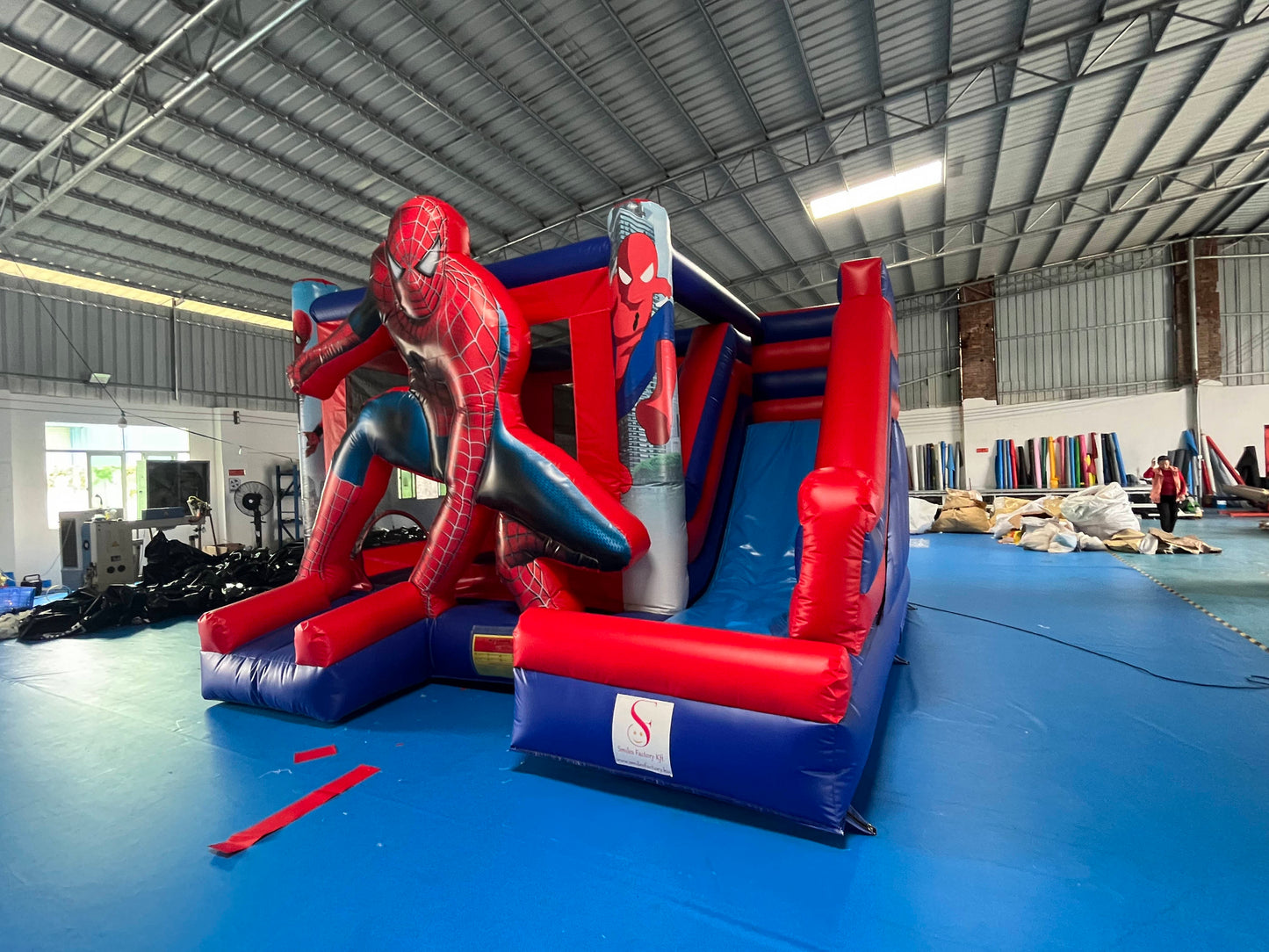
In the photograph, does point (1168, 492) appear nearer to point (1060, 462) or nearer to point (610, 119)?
point (1060, 462)

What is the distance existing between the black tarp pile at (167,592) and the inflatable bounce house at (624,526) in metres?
2.74

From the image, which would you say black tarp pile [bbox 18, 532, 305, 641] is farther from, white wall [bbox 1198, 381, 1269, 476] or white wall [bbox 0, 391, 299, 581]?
white wall [bbox 1198, 381, 1269, 476]

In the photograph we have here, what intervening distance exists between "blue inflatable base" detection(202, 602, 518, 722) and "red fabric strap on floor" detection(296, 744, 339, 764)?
25 cm

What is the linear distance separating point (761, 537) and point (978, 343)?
35.6 feet

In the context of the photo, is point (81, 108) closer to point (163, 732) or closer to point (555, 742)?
point (163, 732)

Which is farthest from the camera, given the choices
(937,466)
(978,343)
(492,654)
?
(978,343)

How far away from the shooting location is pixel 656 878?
1729mm

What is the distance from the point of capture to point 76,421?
9.06m

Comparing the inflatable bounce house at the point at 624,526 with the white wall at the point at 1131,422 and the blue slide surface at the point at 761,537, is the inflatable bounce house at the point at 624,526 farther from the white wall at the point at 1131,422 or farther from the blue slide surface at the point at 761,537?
the white wall at the point at 1131,422

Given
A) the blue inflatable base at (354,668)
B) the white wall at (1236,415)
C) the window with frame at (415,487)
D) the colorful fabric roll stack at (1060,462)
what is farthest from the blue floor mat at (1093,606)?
the window with frame at (415,487)

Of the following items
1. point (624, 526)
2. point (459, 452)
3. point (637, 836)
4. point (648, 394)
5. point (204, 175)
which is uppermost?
point (204, 175)

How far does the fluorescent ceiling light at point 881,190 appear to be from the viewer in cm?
768

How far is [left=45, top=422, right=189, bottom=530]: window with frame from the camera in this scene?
8.99 m

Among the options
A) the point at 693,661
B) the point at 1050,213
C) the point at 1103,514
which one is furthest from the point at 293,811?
the point at 1050,213
